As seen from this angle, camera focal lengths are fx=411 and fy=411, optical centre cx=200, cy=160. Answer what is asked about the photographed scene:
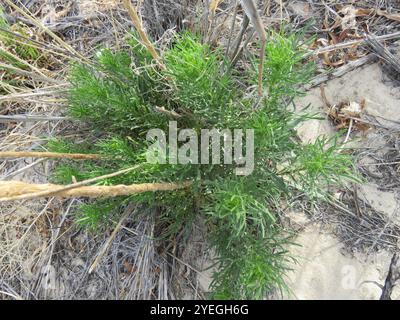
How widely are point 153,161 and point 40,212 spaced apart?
3.18 ft

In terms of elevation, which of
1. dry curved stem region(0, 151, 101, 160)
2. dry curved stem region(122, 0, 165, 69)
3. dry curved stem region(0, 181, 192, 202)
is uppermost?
dry curved stem region(122, 0, 165, 69)

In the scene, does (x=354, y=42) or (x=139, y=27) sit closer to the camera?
(x=139, y=27)

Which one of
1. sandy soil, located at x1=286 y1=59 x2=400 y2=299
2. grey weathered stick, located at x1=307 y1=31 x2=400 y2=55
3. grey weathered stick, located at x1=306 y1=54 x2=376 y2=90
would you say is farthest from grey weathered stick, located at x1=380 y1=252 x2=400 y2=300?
grey weathered stick, located at x1=307 y1=31 x2=400 y2=55

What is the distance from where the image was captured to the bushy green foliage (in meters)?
1.49

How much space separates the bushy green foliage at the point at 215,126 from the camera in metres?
1.49

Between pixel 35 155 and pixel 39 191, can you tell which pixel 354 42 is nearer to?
pixel 35 155

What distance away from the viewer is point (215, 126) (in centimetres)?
170

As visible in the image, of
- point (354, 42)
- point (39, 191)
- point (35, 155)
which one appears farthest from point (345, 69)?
point (39, 191)

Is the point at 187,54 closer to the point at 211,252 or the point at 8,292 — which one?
the point at 211,252

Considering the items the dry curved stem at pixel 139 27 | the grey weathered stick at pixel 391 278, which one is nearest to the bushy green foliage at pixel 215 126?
the dry curved stem at pixel 139 27

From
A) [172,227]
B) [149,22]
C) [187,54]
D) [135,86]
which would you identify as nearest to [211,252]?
[172,227]

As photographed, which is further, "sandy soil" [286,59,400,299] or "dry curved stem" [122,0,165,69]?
"sandy soil" [286,59,400,299]

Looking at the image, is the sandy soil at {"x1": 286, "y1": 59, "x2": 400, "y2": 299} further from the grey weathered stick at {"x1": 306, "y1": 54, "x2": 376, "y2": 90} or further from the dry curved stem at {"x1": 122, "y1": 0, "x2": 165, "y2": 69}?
the dry curved stem at {"x1": 122, "y1": 0, "x2": 165, "y2": 69}

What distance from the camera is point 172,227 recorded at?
6.22 feet
